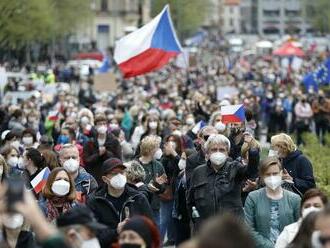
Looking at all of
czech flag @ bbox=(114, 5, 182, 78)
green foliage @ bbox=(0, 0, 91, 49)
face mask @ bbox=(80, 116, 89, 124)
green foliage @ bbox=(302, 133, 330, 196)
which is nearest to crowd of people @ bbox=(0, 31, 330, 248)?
face mask @ bbox=(80, 116, 89, 124)

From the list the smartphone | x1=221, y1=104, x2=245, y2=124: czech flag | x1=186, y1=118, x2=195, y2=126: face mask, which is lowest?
x1=186, y1=118, x2=195, y2=126: face mask

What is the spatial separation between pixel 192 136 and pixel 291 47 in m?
49.8

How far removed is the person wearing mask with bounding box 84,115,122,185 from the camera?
52.4 feet

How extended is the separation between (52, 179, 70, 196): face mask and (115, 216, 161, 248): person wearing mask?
291 cm

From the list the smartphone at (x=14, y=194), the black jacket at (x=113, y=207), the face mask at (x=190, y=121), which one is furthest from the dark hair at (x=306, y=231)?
the face mask at (x=190, y=121)

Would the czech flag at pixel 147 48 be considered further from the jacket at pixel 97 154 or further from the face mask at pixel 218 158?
the face mask at pixel 218 158

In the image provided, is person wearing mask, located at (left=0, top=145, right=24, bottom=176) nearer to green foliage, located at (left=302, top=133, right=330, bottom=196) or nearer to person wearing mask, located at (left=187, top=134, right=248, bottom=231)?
person wearing mask, located at (left=187, top=134, right=248, bottom=231)

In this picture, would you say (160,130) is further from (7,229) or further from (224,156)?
(7,229)

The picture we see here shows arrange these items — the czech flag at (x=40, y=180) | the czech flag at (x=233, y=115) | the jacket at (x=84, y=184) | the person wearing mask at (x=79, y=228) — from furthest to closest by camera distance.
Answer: the czech flag at (x=233, y=115)
the czech flag at (x=40, y=180)
the jacket at (x=84, y=184)
the person wearing mask at (x=79, y=228)

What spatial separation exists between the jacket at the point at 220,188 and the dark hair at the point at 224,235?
5.73 meters

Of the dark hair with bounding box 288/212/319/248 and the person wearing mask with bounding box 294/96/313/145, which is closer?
the dark hair with bounding box 288/212/319/248

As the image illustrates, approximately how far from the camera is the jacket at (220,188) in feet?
39.3

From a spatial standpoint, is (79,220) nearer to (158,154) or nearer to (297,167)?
(297,167)

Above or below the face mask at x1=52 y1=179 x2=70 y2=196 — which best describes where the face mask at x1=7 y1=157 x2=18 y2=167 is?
below
